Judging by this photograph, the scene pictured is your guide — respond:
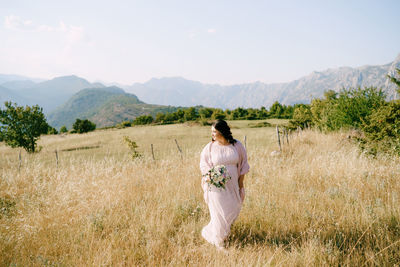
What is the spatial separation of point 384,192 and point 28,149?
29.6m

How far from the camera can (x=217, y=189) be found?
3350mm

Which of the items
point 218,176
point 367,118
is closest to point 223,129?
point 218,176

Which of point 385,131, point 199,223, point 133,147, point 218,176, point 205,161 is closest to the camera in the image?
point 218,176

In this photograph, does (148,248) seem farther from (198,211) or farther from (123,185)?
(123,185)

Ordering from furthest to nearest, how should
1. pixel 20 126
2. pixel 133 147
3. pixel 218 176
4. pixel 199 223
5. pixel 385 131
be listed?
pixel 20 126 < pixel 133 147 < pixel 385 131 < pixel 199 223 < pixel 218 176

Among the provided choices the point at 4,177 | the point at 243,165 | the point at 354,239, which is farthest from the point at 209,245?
the point at 4,177

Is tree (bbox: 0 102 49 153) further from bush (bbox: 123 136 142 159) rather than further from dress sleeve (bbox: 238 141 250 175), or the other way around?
dress sleeve (bbox: 238 141 250 175)

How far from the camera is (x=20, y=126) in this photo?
22.5 metres

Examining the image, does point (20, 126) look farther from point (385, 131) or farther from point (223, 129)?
point (385, 131)

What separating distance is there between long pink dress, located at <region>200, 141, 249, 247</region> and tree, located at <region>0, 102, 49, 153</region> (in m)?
26.9

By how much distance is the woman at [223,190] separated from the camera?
3.35 meters

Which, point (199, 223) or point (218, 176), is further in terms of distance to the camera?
point (199, 223)

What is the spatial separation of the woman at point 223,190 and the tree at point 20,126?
26.9 meters

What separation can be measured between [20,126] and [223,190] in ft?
90.5
